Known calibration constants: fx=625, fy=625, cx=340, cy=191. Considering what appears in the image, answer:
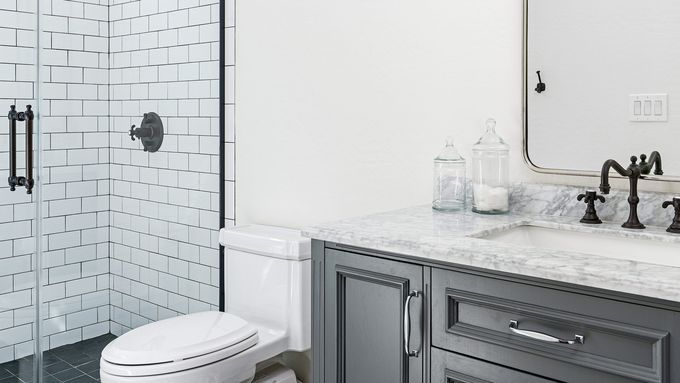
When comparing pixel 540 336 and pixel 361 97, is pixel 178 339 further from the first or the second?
pixel 540 336

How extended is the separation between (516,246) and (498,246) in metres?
0.04

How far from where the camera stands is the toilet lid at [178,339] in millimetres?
1862

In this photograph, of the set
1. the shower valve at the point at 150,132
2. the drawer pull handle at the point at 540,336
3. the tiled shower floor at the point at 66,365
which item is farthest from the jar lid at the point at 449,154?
the tiled shower floor at the point at 66,365

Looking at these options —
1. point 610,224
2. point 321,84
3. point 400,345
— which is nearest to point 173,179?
point 321,84

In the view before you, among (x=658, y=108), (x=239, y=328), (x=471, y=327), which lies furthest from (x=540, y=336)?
(x=239, y=328)

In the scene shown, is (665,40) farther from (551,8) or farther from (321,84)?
(321,84)

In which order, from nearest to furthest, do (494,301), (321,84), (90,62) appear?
(494,301) → (321,84) → (90,62)

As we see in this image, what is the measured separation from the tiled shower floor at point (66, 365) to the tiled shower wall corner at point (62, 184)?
0.04 meters

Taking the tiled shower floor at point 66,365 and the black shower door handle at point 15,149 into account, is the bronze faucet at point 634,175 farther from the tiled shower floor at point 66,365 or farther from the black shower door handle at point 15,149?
the tiled shower floor at point 66,365

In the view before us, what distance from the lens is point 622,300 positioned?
1091 mm

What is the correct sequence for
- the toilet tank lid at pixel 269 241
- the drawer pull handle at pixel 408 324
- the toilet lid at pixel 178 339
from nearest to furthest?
1. the drawer pull handle at pixel 408 324
2. the toilet lid at pixel 178 339
3. the toilet tank lid at pixel 269 241

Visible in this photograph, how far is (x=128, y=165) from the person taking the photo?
269cm

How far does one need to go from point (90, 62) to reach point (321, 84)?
0.99 metres

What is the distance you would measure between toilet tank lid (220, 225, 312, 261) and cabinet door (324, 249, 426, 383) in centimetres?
55
